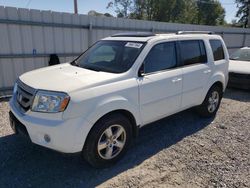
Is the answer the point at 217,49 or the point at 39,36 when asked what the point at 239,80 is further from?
the point at 39,36

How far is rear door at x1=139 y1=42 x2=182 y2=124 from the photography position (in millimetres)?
3365

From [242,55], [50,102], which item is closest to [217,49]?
[50,102]

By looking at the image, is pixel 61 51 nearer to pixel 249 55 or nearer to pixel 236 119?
pixel 236 119

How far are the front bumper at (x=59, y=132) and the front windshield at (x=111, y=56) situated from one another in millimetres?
1048

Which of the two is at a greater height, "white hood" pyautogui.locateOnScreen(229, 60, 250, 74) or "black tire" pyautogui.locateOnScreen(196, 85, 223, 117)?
"white hood" pyautogui.locateOnScreen(229, 60, 250, 74)

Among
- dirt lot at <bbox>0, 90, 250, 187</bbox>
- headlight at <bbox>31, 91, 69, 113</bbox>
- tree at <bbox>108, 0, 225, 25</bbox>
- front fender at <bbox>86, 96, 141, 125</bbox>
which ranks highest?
tree at <bbox>108, 0, 225, 25</bbox>

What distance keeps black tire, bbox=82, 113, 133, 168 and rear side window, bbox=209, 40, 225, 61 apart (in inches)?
112

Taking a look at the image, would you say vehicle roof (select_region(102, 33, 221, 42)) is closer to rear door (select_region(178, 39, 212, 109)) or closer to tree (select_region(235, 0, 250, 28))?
rear door (select_region(178, 39, 212, 109))

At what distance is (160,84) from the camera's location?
353 centimetres

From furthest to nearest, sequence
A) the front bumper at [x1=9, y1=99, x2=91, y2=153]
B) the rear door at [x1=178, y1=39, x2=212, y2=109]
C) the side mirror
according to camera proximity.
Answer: the rear door at [x1=178, y1=39, x2=212, y2=109], the side mirror, the front bumper at [x1=9, y1=99, x2=91, y2=153]

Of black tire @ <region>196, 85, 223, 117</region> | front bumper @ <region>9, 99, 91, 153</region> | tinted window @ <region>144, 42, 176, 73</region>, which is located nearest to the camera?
front bumper @ <region>9, 99, 91, 153</region>

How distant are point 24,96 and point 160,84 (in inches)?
78.5

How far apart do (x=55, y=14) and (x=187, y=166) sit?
577cm

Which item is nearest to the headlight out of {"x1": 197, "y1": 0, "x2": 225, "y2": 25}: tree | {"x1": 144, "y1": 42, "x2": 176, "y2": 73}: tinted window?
{"x1": 144, "y1": 42, "x2": 176, "y2": 73}: tinted window
